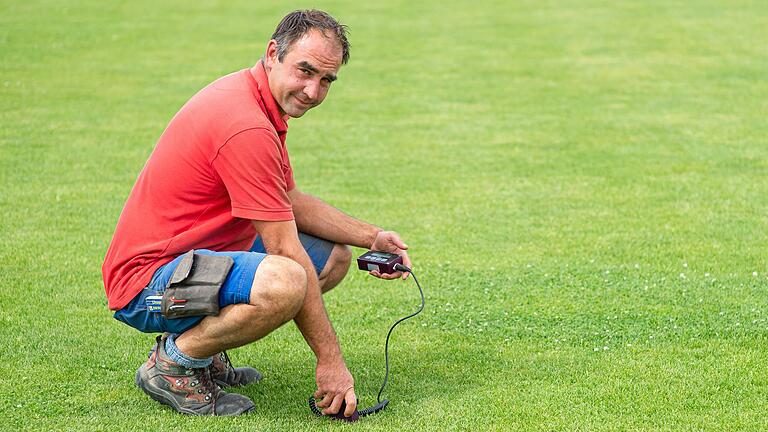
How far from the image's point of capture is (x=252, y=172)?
4512 mm

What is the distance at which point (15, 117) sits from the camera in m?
11.6

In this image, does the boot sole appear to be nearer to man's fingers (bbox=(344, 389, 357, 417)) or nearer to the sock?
the sock

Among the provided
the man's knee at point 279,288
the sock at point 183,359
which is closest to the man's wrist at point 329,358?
the man's knee at point 279,288

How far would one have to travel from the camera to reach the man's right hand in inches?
181

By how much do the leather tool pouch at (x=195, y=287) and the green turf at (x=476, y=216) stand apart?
1.68 ft

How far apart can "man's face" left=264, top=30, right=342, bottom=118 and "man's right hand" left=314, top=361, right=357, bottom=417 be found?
3.74ft

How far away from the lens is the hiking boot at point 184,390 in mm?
4750

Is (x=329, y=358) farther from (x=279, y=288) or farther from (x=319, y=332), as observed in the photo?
(x=279, y=288)

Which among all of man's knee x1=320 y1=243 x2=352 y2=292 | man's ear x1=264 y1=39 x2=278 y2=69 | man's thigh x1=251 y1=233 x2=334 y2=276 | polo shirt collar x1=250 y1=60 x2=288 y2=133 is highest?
man's ear x1=264 y1=39 x2=278 y2=69

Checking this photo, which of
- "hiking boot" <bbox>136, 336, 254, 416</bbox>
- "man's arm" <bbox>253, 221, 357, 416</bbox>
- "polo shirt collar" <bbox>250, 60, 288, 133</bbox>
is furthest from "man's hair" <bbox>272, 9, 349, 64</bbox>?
"hiking boot" <bbox>136, 336, 254, 416</bbox>

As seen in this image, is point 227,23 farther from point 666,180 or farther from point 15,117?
point 666,180

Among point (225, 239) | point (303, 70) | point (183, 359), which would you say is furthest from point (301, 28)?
point (183, 359)

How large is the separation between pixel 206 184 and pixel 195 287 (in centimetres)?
47

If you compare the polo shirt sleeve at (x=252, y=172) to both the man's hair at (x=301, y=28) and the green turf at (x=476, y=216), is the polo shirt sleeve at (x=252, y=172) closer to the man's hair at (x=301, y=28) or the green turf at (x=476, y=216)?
the man's hair at (x=301, y=28)
